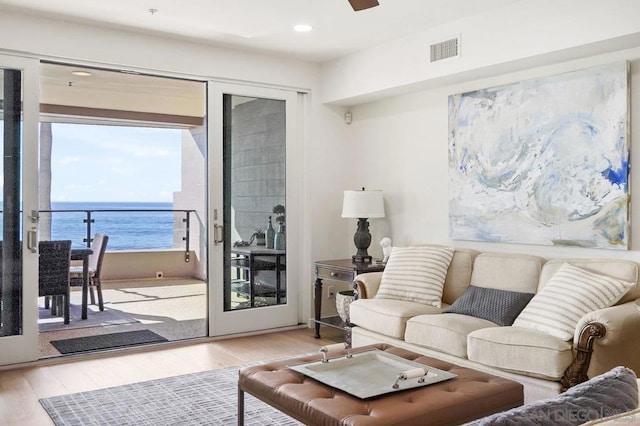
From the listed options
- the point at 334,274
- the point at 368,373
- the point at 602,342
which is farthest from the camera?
the point at 334,274

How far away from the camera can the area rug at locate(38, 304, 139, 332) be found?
Answer: 5.93 m

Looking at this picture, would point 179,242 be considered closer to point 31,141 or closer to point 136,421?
point 31,141

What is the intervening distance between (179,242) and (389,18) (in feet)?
22.1

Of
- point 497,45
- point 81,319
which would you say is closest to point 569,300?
point 497,45

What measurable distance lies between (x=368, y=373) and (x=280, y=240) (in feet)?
9.86

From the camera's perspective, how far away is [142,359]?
4.54m

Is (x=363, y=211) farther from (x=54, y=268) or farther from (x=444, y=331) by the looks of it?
(x=54, y=268)

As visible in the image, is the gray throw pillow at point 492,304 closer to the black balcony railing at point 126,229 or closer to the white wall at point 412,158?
the white wall at point 412,158

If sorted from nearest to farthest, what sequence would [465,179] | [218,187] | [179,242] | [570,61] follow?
[570,61]
[465,179]
[218,187]
[179,242]

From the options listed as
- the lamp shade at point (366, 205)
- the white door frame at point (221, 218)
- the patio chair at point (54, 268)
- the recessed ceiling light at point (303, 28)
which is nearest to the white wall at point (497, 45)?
the white door frame at point (221, 218)

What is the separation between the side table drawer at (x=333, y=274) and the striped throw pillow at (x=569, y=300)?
5.60 ft

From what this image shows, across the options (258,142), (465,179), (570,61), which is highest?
(570,61)

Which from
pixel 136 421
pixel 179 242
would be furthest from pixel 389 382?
pixel 179 242

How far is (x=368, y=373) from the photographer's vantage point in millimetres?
2705
